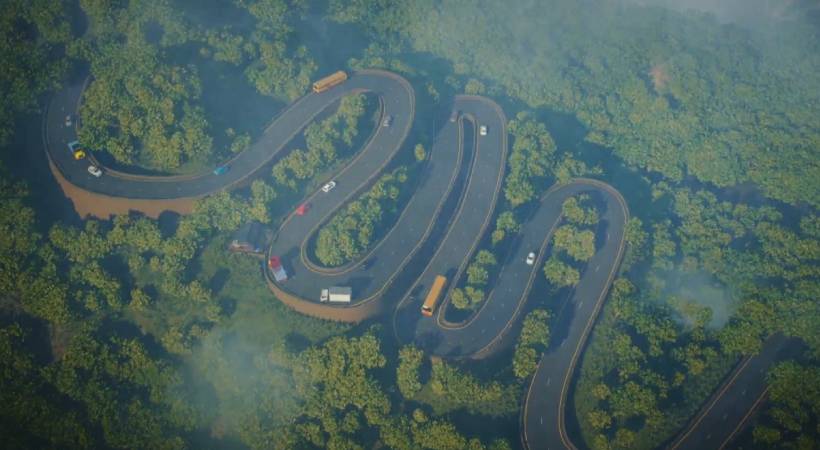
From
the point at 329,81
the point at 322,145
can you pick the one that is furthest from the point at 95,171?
the point at 329,81

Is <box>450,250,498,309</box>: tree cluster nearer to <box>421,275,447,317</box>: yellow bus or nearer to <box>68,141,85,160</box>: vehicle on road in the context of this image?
<box>421,275,447,317</box>: yellow bus

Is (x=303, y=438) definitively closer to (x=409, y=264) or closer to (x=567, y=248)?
(x=409, y=264)

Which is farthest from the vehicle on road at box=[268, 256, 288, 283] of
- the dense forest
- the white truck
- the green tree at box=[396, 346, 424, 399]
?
the green tree at box=[396, 346, 424, 399]

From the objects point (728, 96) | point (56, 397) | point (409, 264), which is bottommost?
point (56, 397)

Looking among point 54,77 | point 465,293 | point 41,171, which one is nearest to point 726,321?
point 465,293

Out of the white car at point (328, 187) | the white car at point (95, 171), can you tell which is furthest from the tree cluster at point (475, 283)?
the white car at point (95, 171)

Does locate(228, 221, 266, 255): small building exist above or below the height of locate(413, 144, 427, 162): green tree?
below

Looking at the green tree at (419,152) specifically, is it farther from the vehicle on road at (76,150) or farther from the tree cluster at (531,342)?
the vehicle on road at (76,150)
